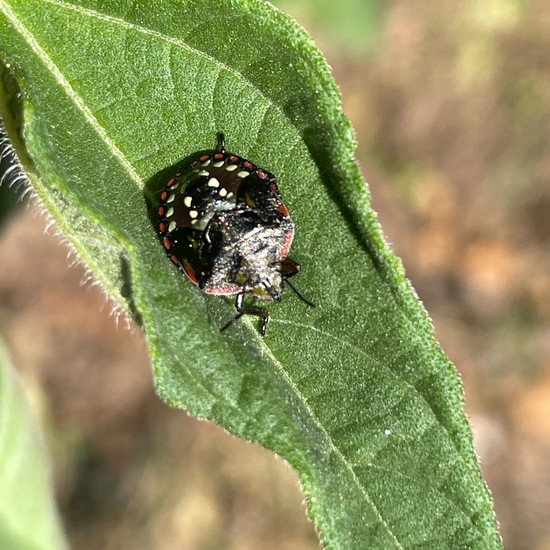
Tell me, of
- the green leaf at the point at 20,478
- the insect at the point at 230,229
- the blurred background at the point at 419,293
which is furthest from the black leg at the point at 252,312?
the blurred background at the point at 419,293

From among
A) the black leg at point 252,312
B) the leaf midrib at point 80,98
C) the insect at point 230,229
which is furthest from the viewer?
the insect at point 230,229

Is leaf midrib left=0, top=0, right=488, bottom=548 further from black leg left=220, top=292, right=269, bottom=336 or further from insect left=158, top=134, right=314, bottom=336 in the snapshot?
insect left=158, top=134, right=314, bottom=336

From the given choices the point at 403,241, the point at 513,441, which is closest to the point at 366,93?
the point at 403,241

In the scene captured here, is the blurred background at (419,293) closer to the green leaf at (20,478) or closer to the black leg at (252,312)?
the green leaf at (20,478)

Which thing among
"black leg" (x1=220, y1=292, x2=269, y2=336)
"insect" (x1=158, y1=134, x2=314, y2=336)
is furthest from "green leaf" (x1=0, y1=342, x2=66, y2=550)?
"black leg" (x1=220, y1=292, x2=269, y2=336)

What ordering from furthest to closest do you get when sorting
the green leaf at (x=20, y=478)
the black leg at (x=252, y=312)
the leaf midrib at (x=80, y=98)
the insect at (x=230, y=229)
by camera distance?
the green leaf at (x=20, y=478) < the insect at (x=230, y=229) < the black leg at (x=252, y=312) < the leaf midrib at (x=80, y=98)

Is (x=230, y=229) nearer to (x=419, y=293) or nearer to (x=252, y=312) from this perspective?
(x=252, y=312)
